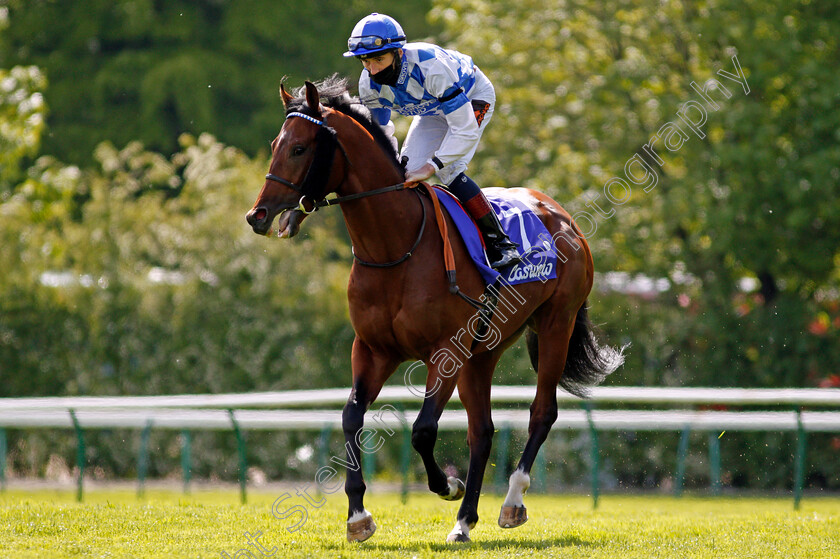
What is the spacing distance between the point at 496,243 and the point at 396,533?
5.68 ft

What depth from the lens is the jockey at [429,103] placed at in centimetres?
539

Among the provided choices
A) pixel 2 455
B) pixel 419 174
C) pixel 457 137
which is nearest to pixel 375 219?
pixel 419 174

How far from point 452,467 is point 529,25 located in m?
6.54

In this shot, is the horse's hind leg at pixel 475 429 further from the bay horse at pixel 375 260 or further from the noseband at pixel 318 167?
Answer: the noseband at pixel 318 167

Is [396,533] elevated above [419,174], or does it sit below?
below

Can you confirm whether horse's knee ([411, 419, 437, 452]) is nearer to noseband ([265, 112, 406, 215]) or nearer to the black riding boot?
the black riding boot

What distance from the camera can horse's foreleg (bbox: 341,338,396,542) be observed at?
5277 millimetres

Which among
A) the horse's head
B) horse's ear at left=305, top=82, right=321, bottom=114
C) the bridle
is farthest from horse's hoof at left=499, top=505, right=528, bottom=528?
horse's ear at left=305, top=82, right=321, bottom=114

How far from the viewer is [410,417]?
34.8 ft

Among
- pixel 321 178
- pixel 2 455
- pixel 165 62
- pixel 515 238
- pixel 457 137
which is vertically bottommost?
pixel 165 62

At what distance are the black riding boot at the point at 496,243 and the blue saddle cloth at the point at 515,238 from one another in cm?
7

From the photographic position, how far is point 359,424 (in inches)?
211

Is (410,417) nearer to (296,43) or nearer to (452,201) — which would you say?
(452,201)

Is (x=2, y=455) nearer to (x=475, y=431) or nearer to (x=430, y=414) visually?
(x=475, y=431)
